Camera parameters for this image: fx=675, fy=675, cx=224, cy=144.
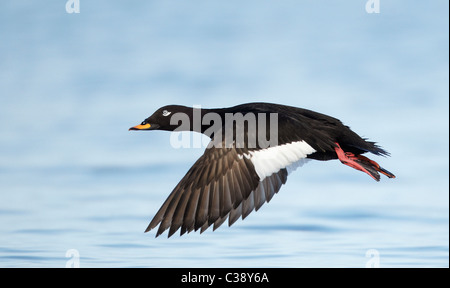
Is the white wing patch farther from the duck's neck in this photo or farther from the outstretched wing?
the duck's neck

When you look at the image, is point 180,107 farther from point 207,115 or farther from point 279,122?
point 279,122

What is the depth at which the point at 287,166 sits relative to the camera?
580 centimetres

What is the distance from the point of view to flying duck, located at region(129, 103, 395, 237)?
5477 mm

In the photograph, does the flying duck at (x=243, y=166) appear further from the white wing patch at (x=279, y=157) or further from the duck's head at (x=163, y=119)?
the duck's head at (x=163, y=119)

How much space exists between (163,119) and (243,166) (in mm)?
1929

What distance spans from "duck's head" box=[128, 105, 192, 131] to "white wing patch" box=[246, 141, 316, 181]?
1.83m

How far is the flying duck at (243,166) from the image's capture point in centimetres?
548

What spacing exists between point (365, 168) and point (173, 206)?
73.1 inches

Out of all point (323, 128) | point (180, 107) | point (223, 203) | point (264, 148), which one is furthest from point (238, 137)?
point (180, 107)

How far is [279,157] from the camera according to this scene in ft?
18.8

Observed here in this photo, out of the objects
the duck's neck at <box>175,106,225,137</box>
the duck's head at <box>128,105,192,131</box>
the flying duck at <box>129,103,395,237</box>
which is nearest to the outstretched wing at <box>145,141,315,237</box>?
the flying duck at <box>129,103,395,237</box>

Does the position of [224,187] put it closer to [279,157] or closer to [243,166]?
[243,166]

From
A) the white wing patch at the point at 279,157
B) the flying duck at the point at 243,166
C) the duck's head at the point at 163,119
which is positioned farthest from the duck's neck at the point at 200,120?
the white wing patch at the point at 279,157

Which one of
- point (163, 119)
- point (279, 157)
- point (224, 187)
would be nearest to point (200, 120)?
point (163, 119)
